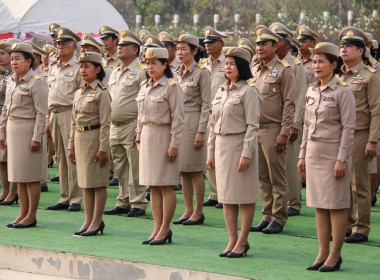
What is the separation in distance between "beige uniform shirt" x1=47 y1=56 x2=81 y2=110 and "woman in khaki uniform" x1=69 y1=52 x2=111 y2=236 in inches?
67.3

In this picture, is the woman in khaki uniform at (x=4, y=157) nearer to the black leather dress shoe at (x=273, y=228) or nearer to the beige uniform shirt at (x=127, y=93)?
the beige uniform shirt at (x=127, y=93)

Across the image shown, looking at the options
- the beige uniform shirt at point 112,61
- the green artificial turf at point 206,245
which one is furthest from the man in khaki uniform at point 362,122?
the beige uniform shirt at point 112,61

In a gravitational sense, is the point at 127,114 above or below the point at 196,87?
below

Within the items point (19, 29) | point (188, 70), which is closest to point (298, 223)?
point (188, 70)

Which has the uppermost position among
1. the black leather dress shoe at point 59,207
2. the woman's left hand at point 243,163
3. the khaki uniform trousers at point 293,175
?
the woman's left hand at point 243,163

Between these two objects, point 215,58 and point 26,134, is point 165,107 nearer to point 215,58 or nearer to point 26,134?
point 26,134

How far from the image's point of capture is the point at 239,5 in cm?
4238

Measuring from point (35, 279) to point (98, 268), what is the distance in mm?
592

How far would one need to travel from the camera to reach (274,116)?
10.3 m

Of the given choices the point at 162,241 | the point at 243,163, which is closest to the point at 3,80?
the point at 162,241

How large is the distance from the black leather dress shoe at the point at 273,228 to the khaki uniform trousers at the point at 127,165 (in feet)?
5.84

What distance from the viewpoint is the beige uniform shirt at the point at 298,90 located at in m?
10.6

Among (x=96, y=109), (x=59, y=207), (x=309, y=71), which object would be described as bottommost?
(x=59, y=207)

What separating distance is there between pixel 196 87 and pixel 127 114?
0.84 metres
